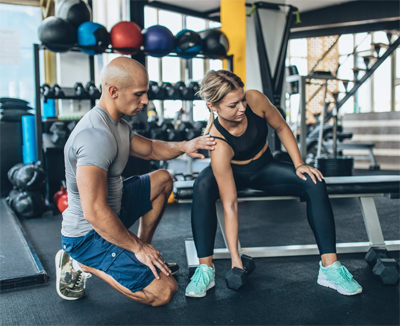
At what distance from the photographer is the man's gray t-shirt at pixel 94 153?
1306mm

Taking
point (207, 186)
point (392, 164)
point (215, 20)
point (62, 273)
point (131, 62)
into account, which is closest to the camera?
point (131, 62)

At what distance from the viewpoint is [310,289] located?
1.67 m

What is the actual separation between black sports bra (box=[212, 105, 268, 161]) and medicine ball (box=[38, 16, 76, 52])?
2.35m

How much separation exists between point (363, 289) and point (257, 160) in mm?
741

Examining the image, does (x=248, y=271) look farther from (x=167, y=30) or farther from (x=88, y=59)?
(x=88, y=59)

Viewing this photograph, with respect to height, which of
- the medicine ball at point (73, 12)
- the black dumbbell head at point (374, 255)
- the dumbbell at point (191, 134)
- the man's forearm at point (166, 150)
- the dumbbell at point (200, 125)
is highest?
the medicine ball at point (73, 12)

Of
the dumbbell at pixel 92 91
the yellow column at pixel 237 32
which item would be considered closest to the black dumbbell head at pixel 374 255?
the dumbbell at pixel 92 91

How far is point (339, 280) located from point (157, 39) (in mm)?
3069

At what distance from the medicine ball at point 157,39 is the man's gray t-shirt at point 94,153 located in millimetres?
2535

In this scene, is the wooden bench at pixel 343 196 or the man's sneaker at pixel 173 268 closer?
the man's sneaker at pixel 173 268

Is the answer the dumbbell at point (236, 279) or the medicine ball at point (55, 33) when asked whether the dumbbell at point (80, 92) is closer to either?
the medicine ball at point (55, 33)

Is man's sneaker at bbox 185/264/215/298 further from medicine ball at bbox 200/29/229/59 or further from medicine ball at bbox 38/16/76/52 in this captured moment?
medicine ball at bbox 200/29/229/59

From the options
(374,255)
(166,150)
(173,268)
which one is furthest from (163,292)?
(374,255)

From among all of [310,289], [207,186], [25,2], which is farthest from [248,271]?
[25,2]
